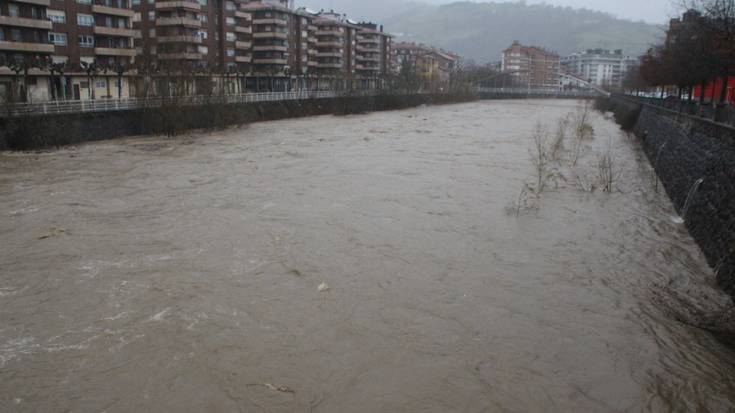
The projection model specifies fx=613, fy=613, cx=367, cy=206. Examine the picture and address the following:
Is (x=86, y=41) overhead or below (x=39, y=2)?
below

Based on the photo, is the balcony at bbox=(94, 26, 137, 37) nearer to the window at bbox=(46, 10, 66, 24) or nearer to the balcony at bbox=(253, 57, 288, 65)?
the window at bbox=(46, 10, 66, 24)

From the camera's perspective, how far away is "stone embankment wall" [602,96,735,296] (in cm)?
900

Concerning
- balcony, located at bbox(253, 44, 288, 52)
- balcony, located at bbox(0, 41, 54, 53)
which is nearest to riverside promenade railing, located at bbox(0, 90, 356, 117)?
balcony, located at bbox(0, 41, 54, 53)

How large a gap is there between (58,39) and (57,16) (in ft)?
4.39

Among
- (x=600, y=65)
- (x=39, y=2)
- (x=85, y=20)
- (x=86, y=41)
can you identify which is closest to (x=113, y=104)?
(x=39, y=2)

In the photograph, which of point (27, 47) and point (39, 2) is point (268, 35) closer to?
point (39, 2)

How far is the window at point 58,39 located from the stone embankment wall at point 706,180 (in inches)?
1339

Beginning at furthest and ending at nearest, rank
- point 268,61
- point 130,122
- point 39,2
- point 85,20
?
point 268,61, point 85,20, point 39,2, point 130,122

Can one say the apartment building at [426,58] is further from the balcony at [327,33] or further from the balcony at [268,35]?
the balcony at [268,35]

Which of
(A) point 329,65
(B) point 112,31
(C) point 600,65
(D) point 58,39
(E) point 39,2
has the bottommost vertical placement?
(D) point 58,39

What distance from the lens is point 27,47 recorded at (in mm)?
34094

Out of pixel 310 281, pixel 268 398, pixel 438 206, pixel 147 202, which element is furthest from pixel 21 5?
pixel 268 398

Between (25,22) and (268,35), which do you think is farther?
(268,35)

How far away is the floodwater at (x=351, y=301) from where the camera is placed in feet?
18.9
